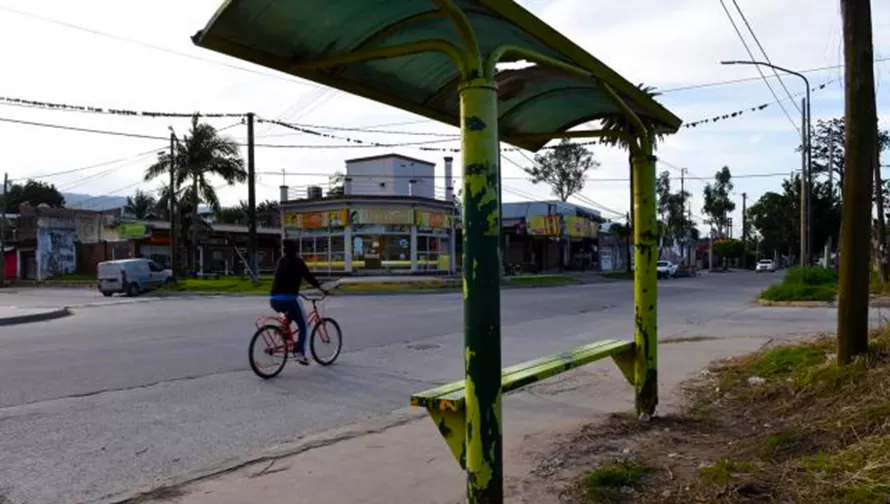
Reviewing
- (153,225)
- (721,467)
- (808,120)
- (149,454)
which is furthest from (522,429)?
(153,225)

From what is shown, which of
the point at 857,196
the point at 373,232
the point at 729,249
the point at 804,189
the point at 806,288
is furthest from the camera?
the point at 729,249

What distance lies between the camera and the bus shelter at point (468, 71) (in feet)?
11.5

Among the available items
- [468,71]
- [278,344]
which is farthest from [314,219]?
[468,71]

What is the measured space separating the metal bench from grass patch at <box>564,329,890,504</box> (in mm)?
635

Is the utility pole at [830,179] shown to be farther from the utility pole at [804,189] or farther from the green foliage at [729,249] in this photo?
the green foliage at [729,249]

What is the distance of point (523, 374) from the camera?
5066 mm

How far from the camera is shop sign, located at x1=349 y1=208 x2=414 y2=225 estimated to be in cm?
4203

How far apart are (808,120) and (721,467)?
30021 millimetres

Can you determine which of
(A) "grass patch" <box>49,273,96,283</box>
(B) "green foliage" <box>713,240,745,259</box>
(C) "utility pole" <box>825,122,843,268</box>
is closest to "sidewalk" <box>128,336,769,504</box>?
(C) "utility pole" <box>825,122,843,268</box>

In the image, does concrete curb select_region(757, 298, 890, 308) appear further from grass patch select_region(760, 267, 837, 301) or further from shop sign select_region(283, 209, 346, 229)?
shop sign select_region(283, 209, 346, 229)

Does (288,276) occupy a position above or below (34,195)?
below

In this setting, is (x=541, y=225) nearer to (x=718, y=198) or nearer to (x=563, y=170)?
(x=563, y=170)

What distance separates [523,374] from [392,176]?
150 ft

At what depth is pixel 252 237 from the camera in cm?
3528
